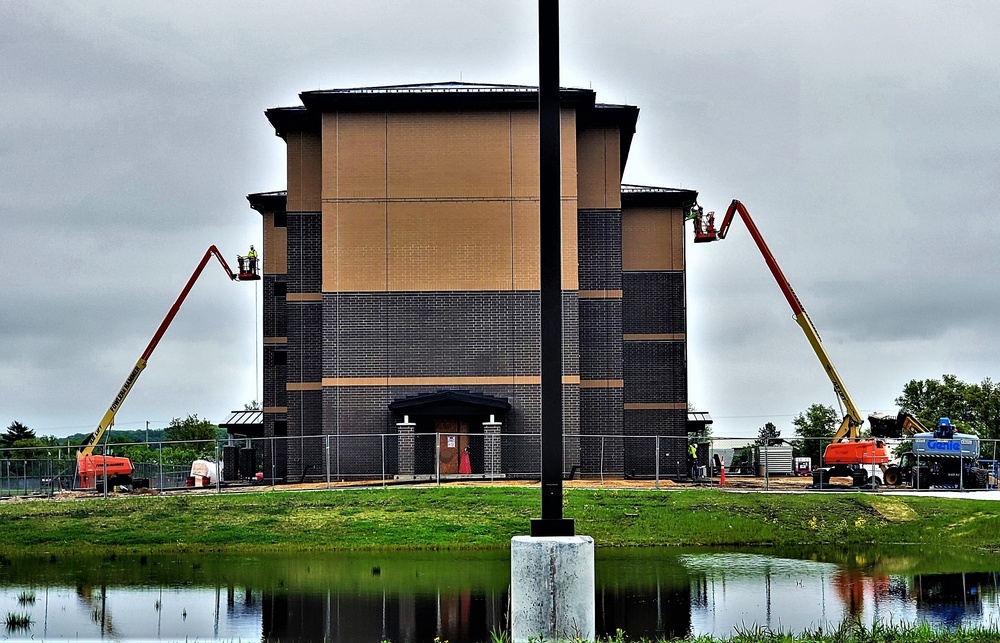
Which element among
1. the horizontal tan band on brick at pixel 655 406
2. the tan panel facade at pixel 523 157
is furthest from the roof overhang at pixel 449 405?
the horizontal tan band on brick at pixel 655 406

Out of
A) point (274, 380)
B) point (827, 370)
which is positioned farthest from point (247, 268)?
point (827, 370)

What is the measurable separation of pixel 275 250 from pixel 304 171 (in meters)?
6.75

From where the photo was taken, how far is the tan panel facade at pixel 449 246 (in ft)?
153

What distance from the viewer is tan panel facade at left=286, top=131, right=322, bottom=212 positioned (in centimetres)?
5053

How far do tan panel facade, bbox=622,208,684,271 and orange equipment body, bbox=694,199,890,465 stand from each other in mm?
4200

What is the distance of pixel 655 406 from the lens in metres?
58.7

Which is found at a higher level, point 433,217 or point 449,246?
point 433,217

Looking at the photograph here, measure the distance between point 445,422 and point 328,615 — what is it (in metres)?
28.9

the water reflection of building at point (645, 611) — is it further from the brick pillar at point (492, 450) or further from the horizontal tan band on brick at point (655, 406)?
the horizontal tan band on brick at point (655, 406)

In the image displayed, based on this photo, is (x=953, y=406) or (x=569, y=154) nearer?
(x=569, y=154)

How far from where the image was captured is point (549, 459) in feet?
41.1

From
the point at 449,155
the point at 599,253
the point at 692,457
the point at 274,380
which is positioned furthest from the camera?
the point at 692,457

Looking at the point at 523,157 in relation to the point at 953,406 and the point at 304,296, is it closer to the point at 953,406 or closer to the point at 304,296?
the point at 304,296

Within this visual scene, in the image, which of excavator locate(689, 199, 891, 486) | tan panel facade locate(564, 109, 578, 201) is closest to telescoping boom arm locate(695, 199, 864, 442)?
excavator locate(689, 199, 891, 486)
